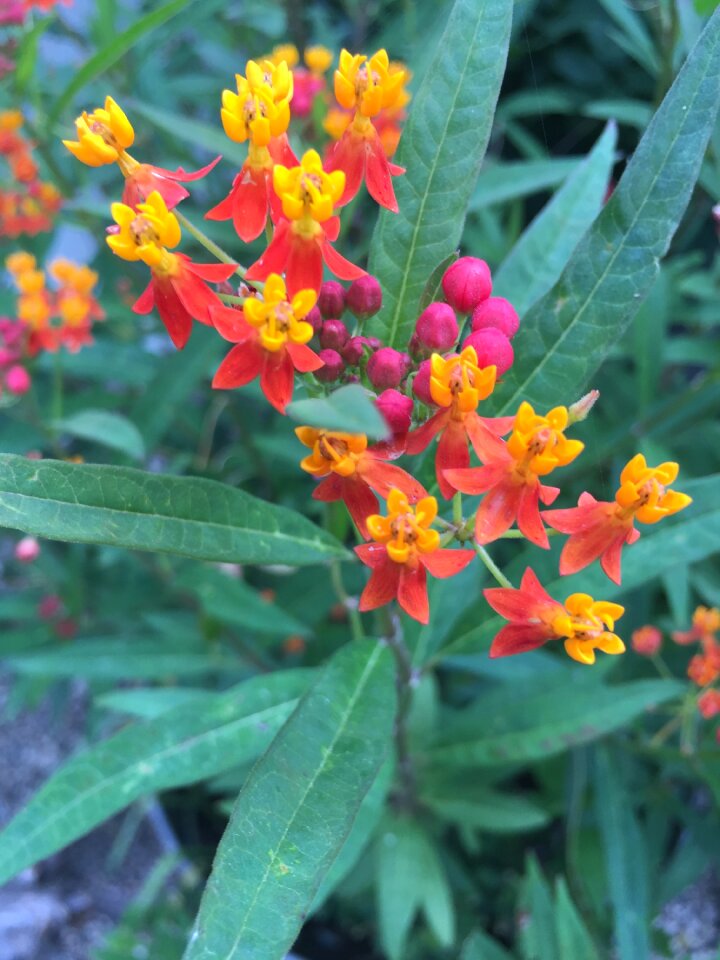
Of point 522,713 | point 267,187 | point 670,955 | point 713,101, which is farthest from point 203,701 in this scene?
point 670,955

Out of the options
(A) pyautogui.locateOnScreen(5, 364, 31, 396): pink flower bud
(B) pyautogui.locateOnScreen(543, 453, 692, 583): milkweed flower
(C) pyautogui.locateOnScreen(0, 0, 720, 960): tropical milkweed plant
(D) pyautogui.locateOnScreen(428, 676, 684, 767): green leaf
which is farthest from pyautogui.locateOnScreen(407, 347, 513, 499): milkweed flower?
(A) pyautogui.locateOnScreen(5, 364, 31, 396): pink flower bud

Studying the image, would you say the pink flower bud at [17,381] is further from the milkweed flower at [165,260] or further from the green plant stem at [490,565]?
Answer: the green plant stem at [490,565]

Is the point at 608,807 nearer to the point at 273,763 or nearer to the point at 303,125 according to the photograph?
the point at 273,763

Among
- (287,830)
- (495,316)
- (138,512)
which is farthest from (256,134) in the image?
(287,830)

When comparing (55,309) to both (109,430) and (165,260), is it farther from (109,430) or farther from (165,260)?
(165,260)

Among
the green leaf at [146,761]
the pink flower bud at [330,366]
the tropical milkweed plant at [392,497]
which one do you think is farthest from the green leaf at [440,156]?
the green leaf at [146,761]

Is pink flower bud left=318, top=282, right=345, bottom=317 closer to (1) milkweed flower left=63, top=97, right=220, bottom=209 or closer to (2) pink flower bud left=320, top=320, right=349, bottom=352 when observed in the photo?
(2) pink flower bud left=320, top=320, right=349, bottom=352
